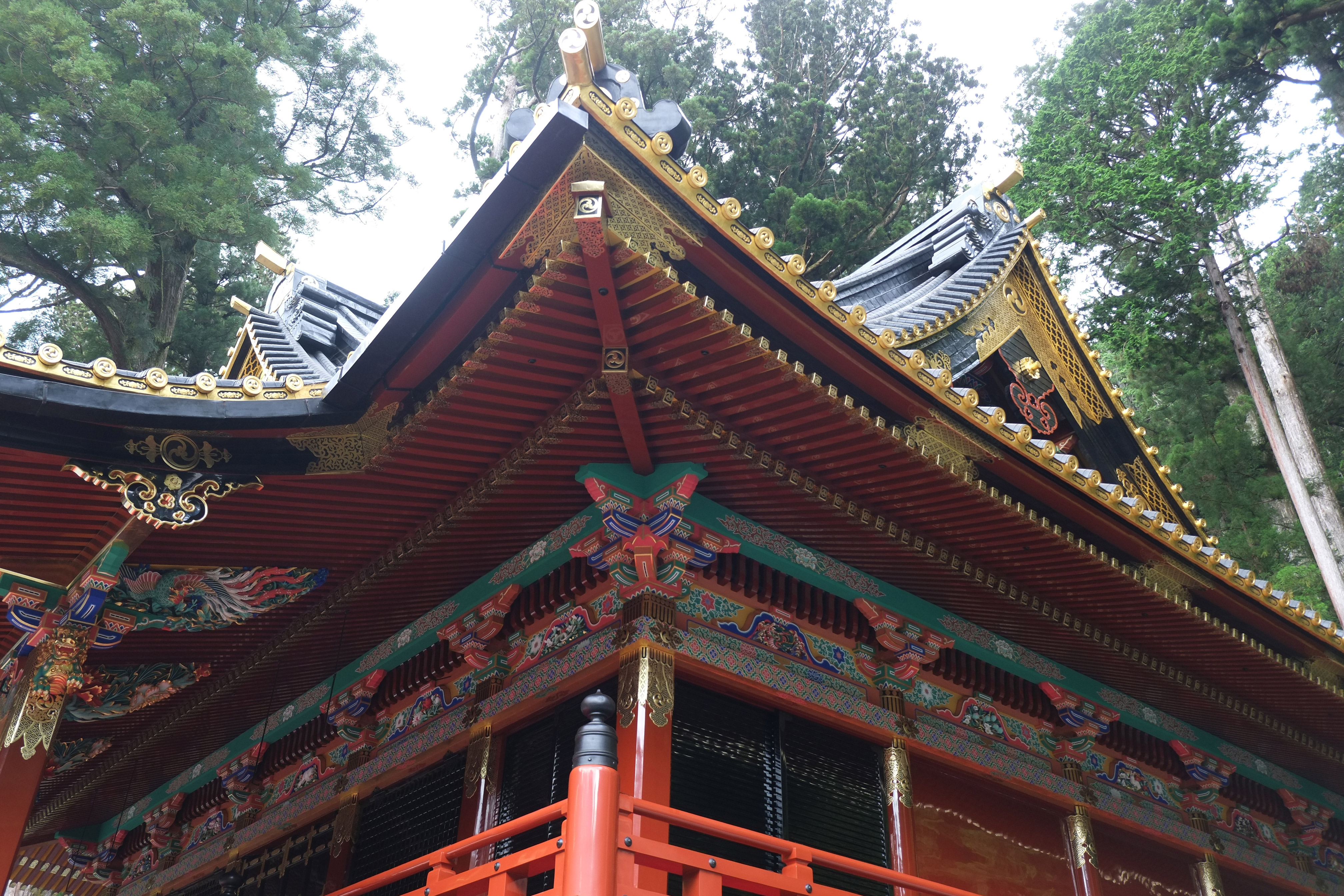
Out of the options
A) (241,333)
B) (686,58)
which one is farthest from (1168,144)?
(241,333)

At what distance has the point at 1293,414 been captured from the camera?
16.9 meters

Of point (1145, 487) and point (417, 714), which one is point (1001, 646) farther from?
point (417, 714)

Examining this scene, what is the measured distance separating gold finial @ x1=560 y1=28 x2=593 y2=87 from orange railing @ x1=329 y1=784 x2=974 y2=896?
2.86 meters

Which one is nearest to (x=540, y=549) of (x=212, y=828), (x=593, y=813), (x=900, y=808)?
(x=593, y=813)

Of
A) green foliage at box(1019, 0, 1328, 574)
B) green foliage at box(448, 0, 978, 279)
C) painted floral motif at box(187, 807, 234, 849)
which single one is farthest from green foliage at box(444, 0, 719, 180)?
painted floral motif at box(187, 807, 234, 849)

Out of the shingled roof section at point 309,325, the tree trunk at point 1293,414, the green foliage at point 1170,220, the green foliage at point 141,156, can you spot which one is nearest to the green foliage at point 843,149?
the green foliage at point 1170,220

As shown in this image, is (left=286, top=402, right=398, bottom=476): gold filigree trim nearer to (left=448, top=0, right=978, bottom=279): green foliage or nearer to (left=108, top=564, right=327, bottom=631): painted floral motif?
(left=108, top=564, right=327, bottom=631): painted floral motif

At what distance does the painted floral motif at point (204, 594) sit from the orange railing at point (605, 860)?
245 centimetres

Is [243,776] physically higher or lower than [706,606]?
lower

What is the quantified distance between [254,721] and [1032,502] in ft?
22.9

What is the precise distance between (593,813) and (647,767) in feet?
5.53

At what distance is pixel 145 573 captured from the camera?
612 cm

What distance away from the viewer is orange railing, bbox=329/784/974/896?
3.89m

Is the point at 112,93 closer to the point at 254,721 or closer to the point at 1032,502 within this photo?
the point at 254,721
